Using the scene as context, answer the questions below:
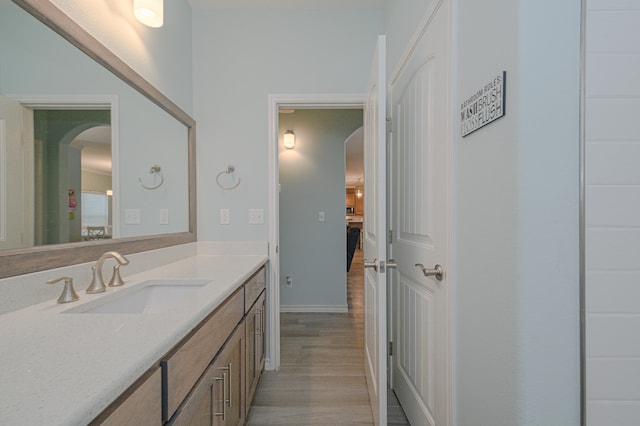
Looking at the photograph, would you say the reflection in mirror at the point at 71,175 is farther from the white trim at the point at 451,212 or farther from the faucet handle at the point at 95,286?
the white trim at the point at 451,212

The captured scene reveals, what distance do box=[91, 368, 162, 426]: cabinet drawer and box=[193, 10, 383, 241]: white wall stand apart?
1525 mm

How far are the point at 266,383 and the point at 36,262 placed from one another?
5.04 feet

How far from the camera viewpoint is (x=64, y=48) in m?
1.10

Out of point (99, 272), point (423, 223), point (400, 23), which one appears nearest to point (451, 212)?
point (423, 223)

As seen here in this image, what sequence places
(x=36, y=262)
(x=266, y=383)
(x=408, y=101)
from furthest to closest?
1. (x=266, y=383)
2. (x=408, y=101)
3. (x=36, y=262)

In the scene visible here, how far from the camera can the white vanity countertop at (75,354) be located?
444 millimetres

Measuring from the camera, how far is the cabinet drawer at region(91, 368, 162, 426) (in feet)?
1.69

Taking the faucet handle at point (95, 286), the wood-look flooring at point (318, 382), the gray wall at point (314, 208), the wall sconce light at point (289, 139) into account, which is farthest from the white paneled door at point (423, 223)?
the wall sconce light at point (289, 139)

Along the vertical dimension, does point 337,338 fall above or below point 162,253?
below

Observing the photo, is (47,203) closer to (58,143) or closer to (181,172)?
(58,143)

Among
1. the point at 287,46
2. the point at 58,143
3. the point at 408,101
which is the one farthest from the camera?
the point at 287,46

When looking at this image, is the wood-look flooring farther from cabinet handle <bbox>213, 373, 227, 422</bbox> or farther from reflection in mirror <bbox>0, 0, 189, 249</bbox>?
reflection in mirror <bbox>0, 0, 189, 249</bbox>

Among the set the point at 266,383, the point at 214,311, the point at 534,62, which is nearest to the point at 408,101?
the point at 534,62

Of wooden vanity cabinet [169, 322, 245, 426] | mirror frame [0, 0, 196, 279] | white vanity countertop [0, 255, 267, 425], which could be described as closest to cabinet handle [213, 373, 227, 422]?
wooden vanity cabinet [169, 322, 245, 426]
